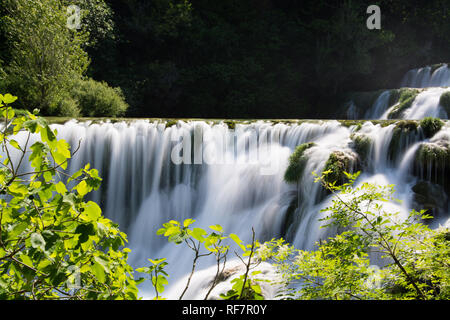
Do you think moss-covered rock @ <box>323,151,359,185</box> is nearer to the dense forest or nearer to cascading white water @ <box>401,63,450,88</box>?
cascading white water @ <box>401,63,450,88</box>

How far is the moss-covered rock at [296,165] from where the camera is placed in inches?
298

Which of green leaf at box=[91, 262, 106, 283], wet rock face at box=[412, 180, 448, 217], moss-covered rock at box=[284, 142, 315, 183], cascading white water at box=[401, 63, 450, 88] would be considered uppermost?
cascading white water at box=[401, 63, 450, 88]

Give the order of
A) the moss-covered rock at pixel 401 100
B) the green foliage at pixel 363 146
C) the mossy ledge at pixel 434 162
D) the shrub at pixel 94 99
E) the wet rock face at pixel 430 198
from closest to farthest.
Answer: the wet rock face at pixel 430 198, the mossy ledge at pixel 434 162, the green foliage at pixel 363 146, the shrub at pixel 94 99, the moss-covered rock at pixel 401 100

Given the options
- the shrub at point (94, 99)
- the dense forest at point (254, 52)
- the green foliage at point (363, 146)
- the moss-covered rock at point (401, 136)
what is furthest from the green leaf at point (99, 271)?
the dense forest at point (254, 52)

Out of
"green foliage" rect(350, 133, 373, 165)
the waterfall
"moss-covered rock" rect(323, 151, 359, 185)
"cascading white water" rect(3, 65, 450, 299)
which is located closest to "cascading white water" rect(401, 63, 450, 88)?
the waterfall

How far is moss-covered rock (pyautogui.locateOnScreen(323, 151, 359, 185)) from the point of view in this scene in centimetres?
674

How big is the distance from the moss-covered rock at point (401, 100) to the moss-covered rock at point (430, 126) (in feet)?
23.6

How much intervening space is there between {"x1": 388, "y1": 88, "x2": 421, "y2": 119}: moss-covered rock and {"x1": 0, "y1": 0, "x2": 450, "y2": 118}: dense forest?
4886mm

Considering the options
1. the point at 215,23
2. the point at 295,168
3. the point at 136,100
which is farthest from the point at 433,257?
the point at 215,23

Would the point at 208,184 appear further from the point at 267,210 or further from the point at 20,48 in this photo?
the point at 20,48

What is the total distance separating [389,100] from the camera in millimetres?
15805

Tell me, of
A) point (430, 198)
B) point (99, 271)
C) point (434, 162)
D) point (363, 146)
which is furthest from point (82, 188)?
point (363, 146)

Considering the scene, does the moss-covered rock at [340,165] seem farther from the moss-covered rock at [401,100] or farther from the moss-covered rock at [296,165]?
the moss-covered rock at [401,100]
